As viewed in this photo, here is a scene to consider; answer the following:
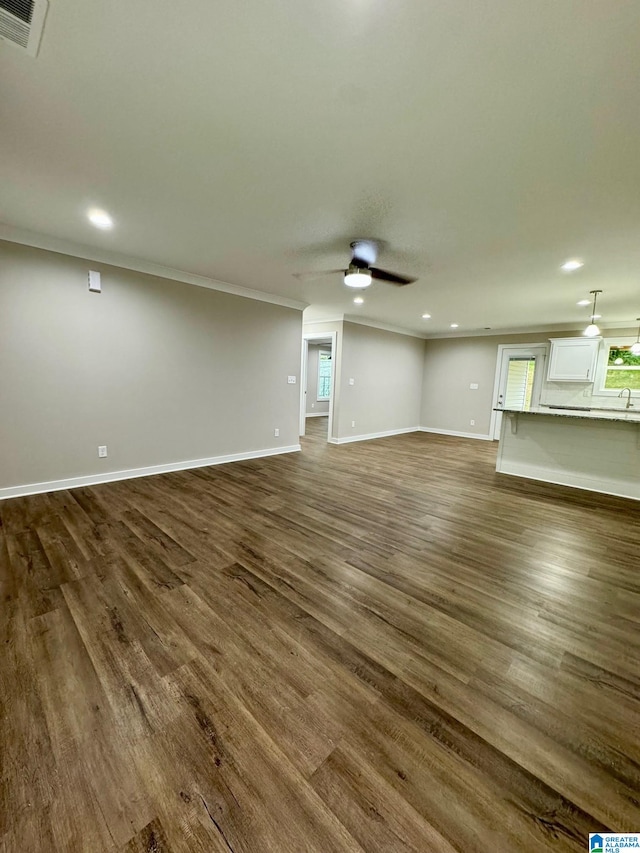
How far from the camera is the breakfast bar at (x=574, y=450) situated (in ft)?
13.5

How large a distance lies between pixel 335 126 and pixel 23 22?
1.27 m

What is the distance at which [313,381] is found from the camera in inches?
400

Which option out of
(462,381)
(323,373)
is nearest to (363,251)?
(462,381)

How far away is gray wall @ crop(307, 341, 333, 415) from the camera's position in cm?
990

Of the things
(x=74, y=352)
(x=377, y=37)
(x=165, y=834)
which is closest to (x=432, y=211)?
(x=377, y=37)

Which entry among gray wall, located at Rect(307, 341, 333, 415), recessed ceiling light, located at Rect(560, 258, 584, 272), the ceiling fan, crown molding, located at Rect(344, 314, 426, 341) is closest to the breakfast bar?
recessed ceiling light, located at Rect(560, 258, 584, 272)

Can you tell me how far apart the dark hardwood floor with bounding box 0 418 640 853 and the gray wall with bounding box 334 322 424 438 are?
4.06m

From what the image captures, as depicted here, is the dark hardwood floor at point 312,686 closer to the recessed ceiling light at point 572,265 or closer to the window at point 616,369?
the recessed ceiling light at point 572,265

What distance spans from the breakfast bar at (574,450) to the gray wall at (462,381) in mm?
2664

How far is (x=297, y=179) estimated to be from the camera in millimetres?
2166

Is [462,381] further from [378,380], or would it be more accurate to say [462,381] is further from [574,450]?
[574,450]

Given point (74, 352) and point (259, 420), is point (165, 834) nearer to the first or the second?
point (74, 352)

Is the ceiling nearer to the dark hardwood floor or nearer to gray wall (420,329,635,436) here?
the dark hardwood floor

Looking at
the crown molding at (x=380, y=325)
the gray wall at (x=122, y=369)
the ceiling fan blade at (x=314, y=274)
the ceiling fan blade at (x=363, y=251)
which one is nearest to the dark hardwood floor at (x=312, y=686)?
the gray wall at (x=122, y=369)
